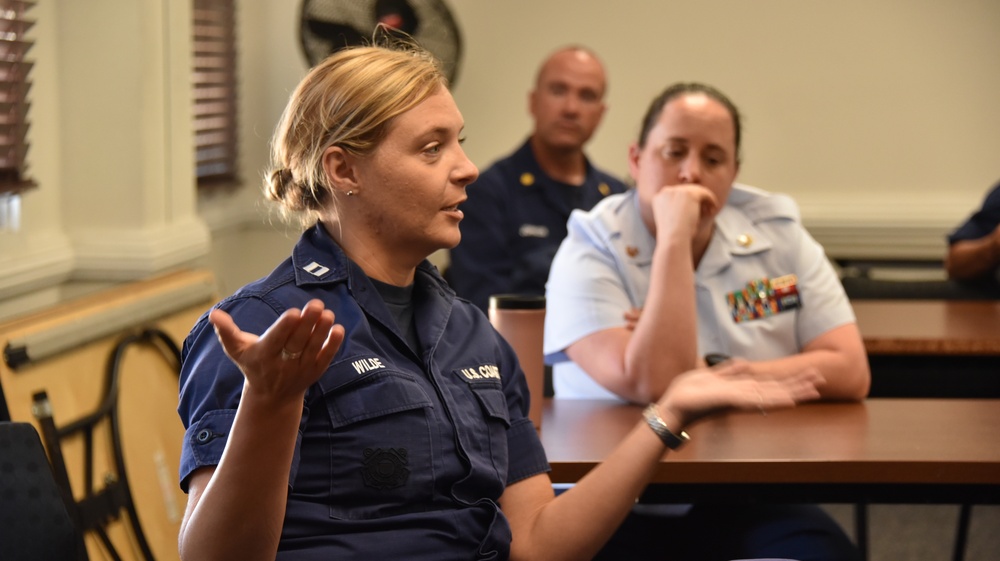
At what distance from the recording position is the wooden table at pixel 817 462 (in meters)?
1.69

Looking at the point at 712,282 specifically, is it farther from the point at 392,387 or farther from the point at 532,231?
the point at 532,231

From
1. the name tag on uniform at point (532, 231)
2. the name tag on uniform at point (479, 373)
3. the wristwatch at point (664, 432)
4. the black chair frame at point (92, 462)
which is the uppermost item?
the name tag on uniform at point (479, 373)

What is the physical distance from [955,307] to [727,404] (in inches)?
67.3

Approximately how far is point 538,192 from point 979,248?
4.61ft

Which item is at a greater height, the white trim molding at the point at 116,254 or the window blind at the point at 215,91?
the window blind at the point at 215,91

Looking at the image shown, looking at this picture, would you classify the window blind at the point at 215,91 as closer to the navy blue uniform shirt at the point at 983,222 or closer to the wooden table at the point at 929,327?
the wooden table at the point at 929,327

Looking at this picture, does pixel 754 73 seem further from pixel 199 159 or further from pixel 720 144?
pixel 720 144

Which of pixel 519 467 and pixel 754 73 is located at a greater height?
pixel 754 73

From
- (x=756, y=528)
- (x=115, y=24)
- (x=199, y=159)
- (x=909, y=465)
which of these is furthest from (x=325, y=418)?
(x=199, y=159)

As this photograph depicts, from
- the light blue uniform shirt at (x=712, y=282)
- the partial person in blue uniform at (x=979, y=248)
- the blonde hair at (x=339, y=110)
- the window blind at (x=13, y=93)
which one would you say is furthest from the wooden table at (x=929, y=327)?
the window blind at (x=13, y=93)

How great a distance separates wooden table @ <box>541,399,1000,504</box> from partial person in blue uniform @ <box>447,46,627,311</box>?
5.76 ft

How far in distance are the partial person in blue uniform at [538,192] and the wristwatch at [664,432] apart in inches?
81.0

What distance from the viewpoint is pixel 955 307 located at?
9.68 feet

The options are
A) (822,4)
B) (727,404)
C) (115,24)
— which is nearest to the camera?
(727,404)
